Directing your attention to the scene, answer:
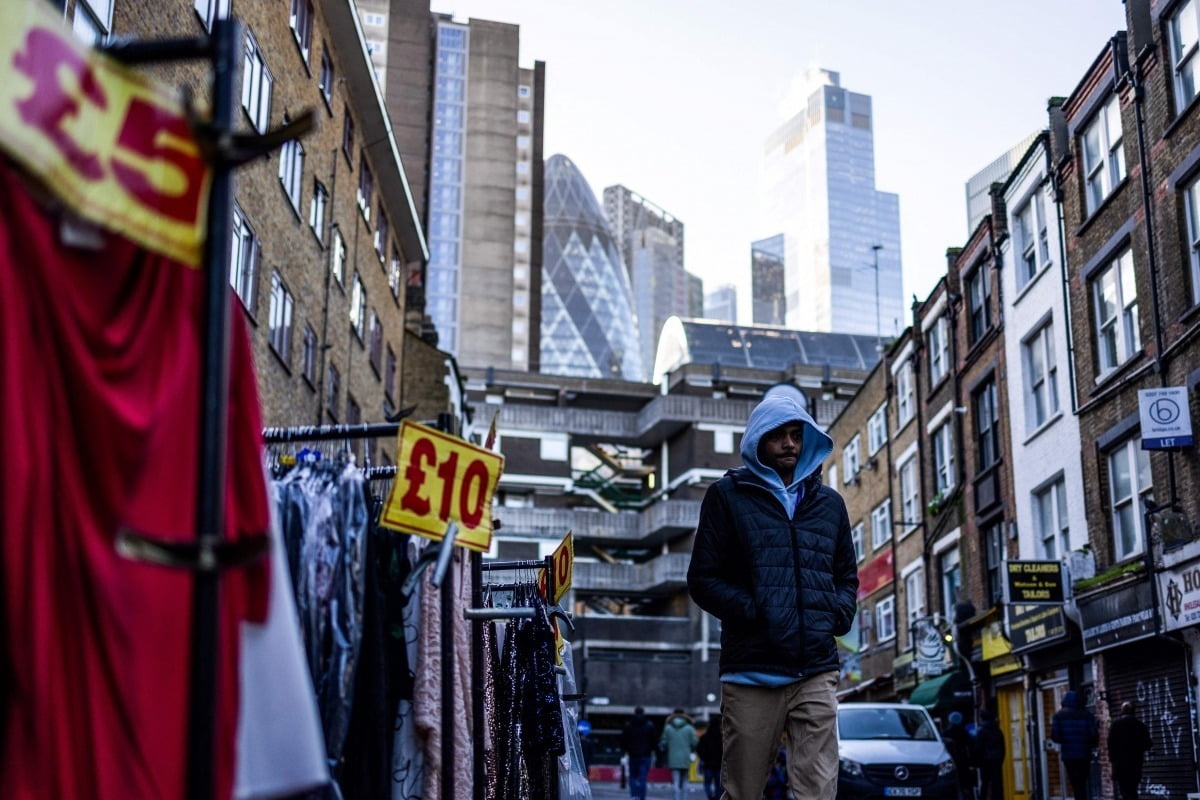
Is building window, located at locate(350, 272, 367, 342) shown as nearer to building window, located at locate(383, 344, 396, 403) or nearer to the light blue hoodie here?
building window, located at locate(383, 344, 396, 403)

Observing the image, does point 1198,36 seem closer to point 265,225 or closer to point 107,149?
point 265,225

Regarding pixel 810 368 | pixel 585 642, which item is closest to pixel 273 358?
pixel 585 642

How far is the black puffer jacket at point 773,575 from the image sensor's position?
652 cm

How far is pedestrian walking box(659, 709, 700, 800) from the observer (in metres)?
Result: 24.2

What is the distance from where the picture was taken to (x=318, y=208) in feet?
99.0

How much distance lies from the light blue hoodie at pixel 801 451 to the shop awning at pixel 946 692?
26.2 meters

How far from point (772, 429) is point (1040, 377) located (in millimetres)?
23434

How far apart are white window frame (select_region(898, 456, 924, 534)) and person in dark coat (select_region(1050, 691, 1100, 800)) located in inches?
646

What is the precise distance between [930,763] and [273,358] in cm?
1342

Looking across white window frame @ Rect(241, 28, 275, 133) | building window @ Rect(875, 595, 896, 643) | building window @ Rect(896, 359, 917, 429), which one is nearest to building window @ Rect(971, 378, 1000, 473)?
building window @ Rect(896, 359, 917, 429)

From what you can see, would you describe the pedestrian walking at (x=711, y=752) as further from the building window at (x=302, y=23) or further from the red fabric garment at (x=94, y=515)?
the red fabric garment at (x=94, y=515)

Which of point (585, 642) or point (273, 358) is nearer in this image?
point (273, 358)

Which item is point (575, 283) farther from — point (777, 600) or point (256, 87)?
point (777, 600)

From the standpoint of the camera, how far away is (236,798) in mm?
3066
